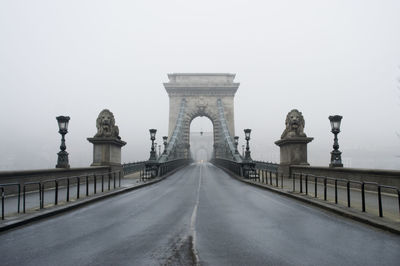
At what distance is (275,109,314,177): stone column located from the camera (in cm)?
2208

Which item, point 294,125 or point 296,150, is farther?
point 294,125

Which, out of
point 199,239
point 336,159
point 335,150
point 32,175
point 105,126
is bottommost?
point 199,239

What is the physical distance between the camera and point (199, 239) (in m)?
6.32

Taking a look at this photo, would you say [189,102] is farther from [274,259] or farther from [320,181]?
[274,259]

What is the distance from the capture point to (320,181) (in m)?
18.5

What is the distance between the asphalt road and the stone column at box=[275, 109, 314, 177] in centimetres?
1235

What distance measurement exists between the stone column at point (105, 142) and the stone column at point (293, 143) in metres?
11.5

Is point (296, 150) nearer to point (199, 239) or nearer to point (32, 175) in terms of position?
point (32, 175)

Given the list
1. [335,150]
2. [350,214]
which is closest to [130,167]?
[335,150]

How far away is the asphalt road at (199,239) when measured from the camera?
16.9 feet

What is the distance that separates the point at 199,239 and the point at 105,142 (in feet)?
59.8

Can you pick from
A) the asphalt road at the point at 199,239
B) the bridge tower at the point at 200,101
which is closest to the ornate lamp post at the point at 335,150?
the asphalt road at the point at 199,239

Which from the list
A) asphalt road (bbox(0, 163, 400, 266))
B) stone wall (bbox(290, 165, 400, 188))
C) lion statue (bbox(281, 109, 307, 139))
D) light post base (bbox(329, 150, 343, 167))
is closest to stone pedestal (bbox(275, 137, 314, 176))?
lion statue (bbox(281, 109, 307, 139))

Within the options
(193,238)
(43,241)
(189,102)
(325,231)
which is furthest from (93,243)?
(189,102)
